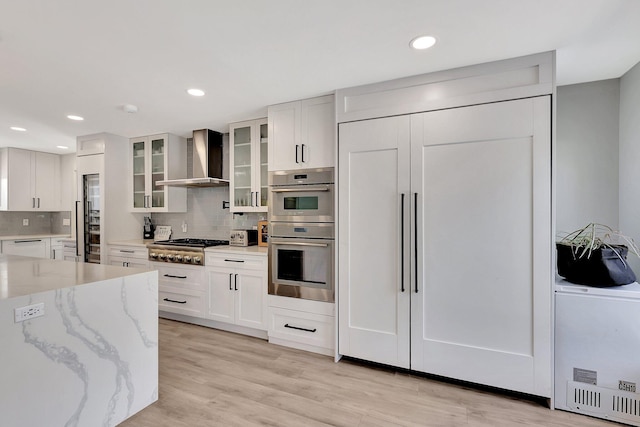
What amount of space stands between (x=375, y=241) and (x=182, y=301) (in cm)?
247

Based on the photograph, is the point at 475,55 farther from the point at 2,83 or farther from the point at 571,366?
the point at 2,83

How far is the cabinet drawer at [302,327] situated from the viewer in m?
2.77

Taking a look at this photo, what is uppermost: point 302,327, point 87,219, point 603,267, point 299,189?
point 299,189

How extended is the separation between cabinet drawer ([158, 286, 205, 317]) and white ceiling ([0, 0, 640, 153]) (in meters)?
2.12

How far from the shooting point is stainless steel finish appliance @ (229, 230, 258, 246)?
3.59m

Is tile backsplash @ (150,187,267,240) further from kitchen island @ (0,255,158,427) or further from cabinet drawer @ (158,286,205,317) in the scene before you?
kitchen island @ (0,255,158,427)

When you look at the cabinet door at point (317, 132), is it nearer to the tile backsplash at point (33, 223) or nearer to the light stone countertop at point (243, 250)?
the light stone countertop at point (243, 250)

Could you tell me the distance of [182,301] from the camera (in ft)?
11.8

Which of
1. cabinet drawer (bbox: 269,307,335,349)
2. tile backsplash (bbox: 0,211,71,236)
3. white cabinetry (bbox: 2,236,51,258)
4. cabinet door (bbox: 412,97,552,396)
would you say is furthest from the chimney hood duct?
tile backsplash (bbox: 0,211,71,236)

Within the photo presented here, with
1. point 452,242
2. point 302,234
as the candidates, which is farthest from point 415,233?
point 302,234

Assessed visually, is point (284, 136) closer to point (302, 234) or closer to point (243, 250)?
point (302, 234)

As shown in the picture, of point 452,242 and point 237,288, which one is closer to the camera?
point 452,242

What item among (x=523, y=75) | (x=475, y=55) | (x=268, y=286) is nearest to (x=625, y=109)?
(x=523, y=75)

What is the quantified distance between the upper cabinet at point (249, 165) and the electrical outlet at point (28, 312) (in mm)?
2162
